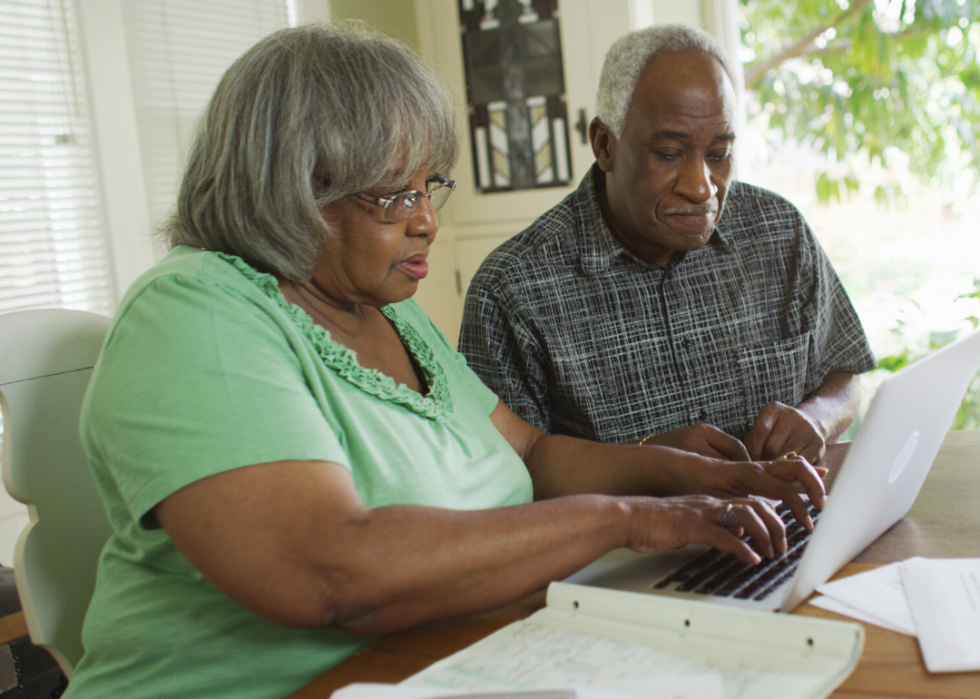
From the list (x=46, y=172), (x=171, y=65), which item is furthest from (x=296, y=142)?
(x=171, y=65)

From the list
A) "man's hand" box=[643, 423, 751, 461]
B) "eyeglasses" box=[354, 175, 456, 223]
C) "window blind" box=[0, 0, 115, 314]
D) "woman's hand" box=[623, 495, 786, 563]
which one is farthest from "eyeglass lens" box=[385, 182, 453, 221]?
"window blind" box=[0, 0, 115, 314]

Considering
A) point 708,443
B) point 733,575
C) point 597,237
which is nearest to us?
point 733,575

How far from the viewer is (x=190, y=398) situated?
0.78 metres

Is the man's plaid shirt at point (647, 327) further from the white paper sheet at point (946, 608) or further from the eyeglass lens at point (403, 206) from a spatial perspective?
the white paper sheet at point (946, 608)

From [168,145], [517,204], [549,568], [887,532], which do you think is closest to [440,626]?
[549,568]

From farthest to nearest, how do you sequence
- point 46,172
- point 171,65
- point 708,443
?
point 171,65, point 46,172, point 708,443

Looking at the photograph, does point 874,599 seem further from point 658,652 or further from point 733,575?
point 658,652

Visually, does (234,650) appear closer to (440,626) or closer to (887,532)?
(440,626)

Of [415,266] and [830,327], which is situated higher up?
[415,266]

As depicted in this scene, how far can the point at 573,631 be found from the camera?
0.73 metres

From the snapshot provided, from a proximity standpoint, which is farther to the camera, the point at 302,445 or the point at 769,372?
the point at 769,372

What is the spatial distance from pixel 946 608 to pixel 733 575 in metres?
0.19

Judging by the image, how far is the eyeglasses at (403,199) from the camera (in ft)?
3.37

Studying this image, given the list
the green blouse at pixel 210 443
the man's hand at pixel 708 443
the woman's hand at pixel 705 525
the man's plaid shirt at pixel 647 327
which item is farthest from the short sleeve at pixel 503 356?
the woman's hand at pixel 705 525
